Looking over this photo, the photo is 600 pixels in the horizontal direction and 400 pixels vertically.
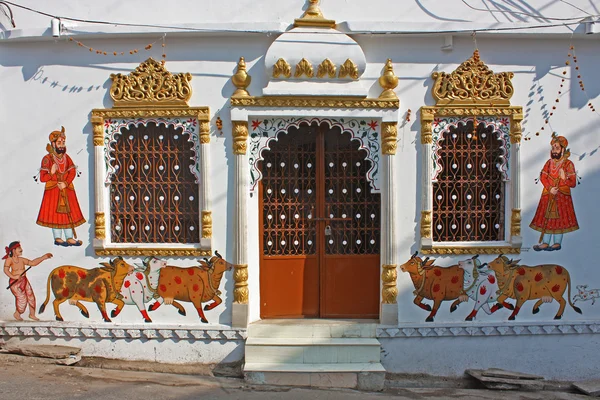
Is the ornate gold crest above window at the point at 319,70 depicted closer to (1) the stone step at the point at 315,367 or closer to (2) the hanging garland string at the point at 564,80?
(2) the hanging garland string at the point at 564,80

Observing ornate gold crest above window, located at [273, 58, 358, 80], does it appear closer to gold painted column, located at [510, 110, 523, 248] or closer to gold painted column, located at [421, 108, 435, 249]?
gold painted column, located at [421, 108, 435, 249]

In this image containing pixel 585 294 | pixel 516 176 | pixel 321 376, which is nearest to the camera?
pixel 321 376

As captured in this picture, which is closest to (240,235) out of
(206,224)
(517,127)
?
(206,224)

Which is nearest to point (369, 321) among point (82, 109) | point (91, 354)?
point (91, 354)

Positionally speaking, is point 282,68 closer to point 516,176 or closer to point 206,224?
point 206,224

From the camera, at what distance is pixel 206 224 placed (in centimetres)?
577

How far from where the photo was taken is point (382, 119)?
18.9ft

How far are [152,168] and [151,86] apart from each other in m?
0.80

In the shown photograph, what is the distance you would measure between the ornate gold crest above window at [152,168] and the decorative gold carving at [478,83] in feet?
8.04

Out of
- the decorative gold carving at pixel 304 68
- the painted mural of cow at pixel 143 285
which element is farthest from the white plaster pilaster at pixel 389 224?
the painted mural of cow at pixel 143 285

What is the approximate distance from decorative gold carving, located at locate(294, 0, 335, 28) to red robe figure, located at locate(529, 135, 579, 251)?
8.26 feet

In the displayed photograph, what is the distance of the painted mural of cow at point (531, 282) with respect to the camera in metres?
5.87

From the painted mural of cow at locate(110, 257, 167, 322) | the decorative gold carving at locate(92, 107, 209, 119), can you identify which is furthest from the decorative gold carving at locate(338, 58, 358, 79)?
the painted mural of cow at locate(110, 257, 167, 322)

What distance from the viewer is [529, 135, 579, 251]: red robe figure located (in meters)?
5.88
